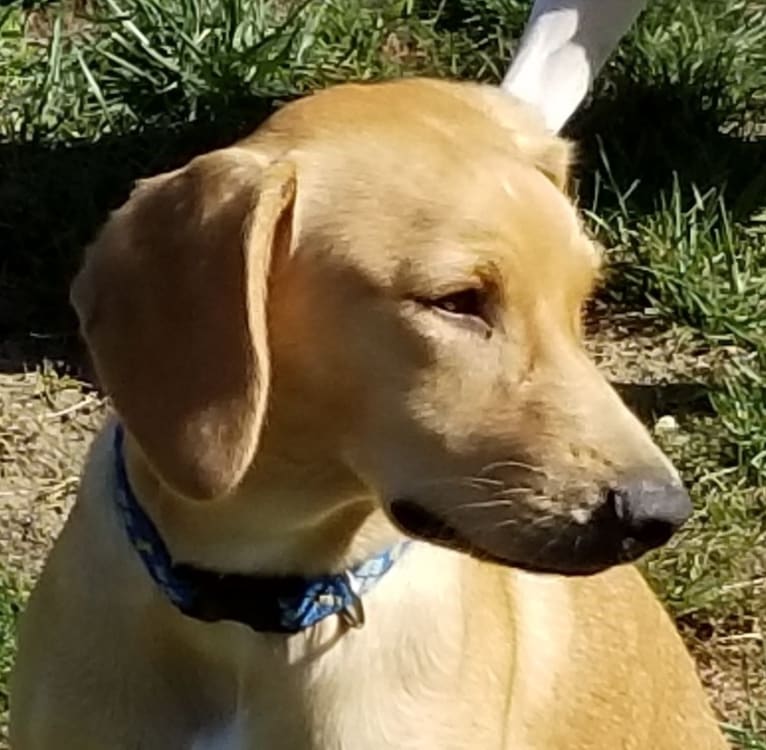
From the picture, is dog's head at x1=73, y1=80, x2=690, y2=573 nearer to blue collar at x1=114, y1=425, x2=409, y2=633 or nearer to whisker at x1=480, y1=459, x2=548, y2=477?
whisker at x1=480, y1=459, x2=548, y2=477

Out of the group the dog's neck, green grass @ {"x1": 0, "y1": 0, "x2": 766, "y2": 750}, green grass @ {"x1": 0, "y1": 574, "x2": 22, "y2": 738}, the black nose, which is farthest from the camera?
green grass @ {"x1": 0, "y1": 0, "x2": 766, "y2": 750}

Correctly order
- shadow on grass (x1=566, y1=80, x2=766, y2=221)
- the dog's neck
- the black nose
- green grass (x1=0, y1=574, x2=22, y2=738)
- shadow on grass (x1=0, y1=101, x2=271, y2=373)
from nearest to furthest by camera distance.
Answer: the black nose
the dog's neck
green grass (x1=0, y1=574, x2=22, y2=738)
shadow on grass (x1=0, y1=101, x2=271, y2=373)
shadow on grass (x1=566, y1=80, x2=766, y2=221)

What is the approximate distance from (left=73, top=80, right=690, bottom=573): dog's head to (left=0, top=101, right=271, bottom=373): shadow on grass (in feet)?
6.69

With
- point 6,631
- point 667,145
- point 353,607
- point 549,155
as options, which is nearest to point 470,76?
point 667,145

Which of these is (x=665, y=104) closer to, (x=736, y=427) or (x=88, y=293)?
(x=736, y=427)

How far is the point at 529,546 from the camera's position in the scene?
2.76 metres

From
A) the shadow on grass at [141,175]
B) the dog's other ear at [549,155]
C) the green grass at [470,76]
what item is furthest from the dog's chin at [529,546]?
the shadow on grass at [141,175]

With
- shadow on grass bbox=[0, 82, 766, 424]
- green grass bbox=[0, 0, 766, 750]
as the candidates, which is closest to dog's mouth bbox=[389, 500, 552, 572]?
green grass bbox=[0, 0, 766, 750]

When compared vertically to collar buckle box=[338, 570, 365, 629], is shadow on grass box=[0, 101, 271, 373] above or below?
below

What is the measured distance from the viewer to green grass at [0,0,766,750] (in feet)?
16.3

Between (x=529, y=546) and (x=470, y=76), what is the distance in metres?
3.12

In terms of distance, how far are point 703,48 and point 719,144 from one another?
316 millimetres

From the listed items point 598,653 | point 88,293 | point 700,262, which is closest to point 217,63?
point 700,262

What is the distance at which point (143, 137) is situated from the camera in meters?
5.41
